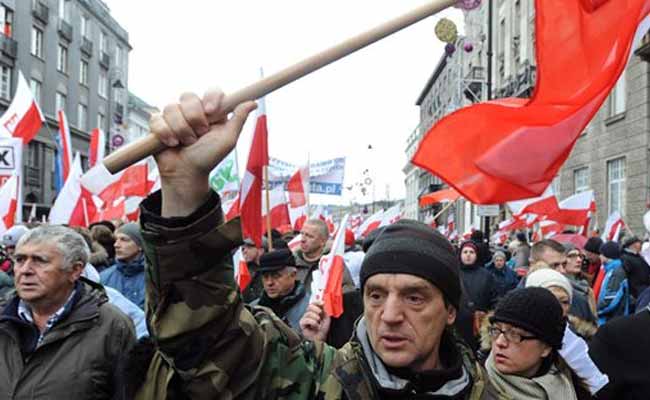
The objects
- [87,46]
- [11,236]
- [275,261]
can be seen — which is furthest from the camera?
[87,46]

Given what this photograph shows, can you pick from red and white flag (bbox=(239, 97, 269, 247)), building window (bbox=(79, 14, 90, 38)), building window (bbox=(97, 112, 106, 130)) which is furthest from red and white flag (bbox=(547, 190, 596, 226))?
building window (bbox=(97, 112, 106, 130))

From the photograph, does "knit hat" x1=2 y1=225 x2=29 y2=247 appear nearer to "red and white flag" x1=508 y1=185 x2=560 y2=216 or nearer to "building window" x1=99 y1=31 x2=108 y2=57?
"red and white flag" x1=508 y1=185 x2=560 y2=216

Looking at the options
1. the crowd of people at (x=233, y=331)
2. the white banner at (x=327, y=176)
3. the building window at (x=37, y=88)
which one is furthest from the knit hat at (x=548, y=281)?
the building window at (x=37, y=88)

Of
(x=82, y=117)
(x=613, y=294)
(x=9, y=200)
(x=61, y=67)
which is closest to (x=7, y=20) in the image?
(x=61, y=67)

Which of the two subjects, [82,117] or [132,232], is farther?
[82,117]

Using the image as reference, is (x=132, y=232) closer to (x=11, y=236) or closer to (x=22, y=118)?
(x=11, y=236)

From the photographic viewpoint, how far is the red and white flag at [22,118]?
9141mm

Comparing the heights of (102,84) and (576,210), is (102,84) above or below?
above

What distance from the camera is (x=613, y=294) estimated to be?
7.71 meters

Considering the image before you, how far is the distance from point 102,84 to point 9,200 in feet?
157

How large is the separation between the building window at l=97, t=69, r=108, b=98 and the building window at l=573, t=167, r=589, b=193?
124ft

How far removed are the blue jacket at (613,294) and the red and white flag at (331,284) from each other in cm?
357

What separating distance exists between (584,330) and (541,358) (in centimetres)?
154

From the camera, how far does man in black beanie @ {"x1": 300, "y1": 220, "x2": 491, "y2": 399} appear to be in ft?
6.26
